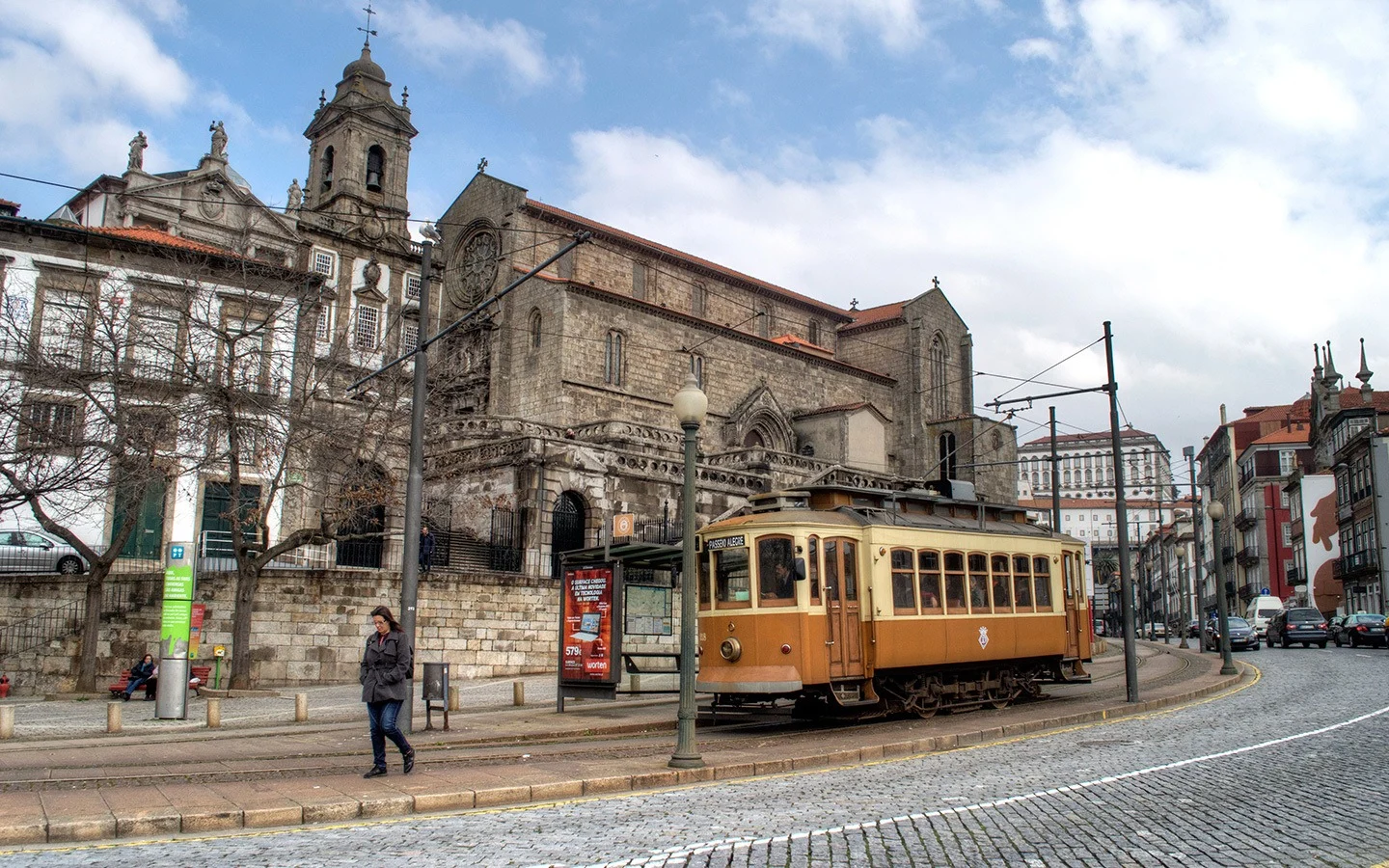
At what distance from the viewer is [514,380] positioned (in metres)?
43.9

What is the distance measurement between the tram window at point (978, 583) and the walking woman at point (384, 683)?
9.18m

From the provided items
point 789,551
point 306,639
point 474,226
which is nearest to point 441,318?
point 474,226

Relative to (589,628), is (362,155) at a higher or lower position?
higher

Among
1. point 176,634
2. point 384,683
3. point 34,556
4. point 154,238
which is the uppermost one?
point 154,238

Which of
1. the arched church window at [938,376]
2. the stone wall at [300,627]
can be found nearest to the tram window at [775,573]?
the stone wall at [300,627]

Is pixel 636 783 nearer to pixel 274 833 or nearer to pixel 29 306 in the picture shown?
pixel 274 833

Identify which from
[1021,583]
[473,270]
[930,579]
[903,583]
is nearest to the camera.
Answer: [903,583]

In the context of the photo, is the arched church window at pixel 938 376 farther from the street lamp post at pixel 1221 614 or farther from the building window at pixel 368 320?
the street lamp post at pixel 1221 614

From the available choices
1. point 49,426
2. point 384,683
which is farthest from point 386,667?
point 49,426

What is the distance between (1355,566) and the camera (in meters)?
54.2

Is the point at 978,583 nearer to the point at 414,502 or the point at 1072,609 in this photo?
the point at 1072,609

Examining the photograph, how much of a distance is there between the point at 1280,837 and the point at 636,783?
5235mm

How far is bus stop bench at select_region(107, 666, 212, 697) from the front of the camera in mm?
19672

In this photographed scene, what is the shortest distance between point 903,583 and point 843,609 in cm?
126
